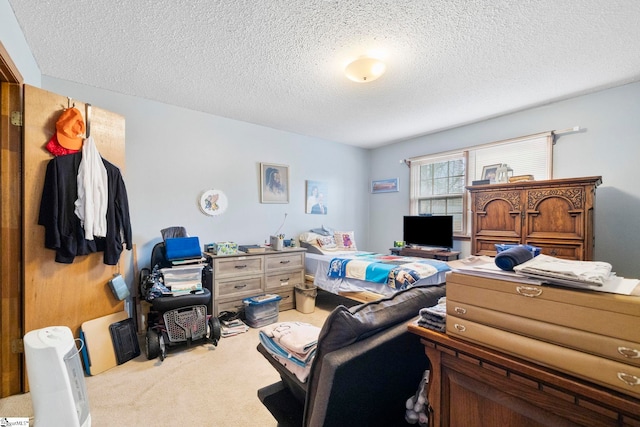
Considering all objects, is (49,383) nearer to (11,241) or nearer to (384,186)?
(11,241)

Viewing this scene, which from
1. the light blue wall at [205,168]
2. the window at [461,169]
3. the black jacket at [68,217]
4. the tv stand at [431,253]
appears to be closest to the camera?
the black jacket at [68,217]

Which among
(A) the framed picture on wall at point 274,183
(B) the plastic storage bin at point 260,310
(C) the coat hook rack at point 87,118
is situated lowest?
(B) the plastic storage bin at point 260,310

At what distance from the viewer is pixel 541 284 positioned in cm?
74

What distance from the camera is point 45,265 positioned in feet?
6.75

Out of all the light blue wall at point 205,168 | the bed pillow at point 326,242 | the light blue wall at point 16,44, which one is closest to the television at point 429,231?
the bed pillow at point 326,242

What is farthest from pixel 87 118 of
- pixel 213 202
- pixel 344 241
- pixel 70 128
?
pixel 344 241

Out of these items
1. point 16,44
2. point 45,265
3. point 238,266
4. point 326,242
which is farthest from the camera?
point 326,242

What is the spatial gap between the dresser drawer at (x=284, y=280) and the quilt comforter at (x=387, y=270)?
48 centimetres

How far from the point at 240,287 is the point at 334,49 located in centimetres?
270

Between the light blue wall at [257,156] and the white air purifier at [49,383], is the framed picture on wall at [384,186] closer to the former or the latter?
the light blue wall at [257,156]

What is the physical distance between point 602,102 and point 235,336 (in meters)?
4.74

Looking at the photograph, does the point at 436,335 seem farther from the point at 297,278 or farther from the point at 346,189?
the point at 346,189

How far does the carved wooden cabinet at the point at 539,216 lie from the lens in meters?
2.66

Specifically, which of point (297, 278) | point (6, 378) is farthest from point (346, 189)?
point (6, 378)
